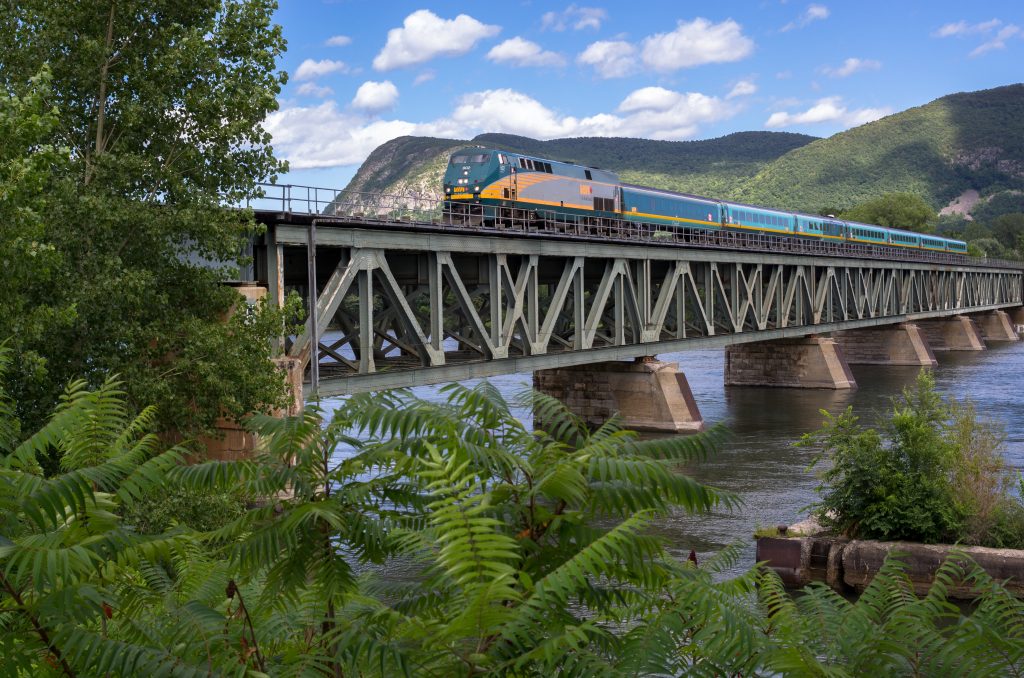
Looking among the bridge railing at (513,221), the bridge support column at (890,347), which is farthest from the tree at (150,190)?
the bridge support column at (890,347)

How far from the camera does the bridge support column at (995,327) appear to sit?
126106 millimetres

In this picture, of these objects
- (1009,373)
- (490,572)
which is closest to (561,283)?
(490,572)

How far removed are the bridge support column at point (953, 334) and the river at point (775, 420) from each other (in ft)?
22.7

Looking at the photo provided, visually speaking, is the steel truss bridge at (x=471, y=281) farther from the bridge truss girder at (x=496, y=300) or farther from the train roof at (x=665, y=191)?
the train roof at (x=665, y=191)

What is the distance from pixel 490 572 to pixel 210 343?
1919 cm

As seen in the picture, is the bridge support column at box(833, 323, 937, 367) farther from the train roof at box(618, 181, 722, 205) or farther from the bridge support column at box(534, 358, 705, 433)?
the bridge support column at box(534, 358, 705, 433)

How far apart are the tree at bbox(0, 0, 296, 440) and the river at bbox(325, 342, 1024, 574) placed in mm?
9503

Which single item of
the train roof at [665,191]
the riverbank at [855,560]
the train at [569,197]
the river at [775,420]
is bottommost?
the river at [775,420]

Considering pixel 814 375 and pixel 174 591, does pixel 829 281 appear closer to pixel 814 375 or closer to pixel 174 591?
pixel 814 375

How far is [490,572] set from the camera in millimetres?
3938

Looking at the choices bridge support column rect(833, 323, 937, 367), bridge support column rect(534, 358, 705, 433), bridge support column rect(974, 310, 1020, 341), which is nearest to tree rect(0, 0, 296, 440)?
bridge support column rect(534, 358, 705, 433)

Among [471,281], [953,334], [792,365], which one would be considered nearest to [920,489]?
[471,281]

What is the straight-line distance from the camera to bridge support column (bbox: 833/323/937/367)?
89188 millimetres

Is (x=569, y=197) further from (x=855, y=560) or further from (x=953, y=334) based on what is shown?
(x=953, y=334)
